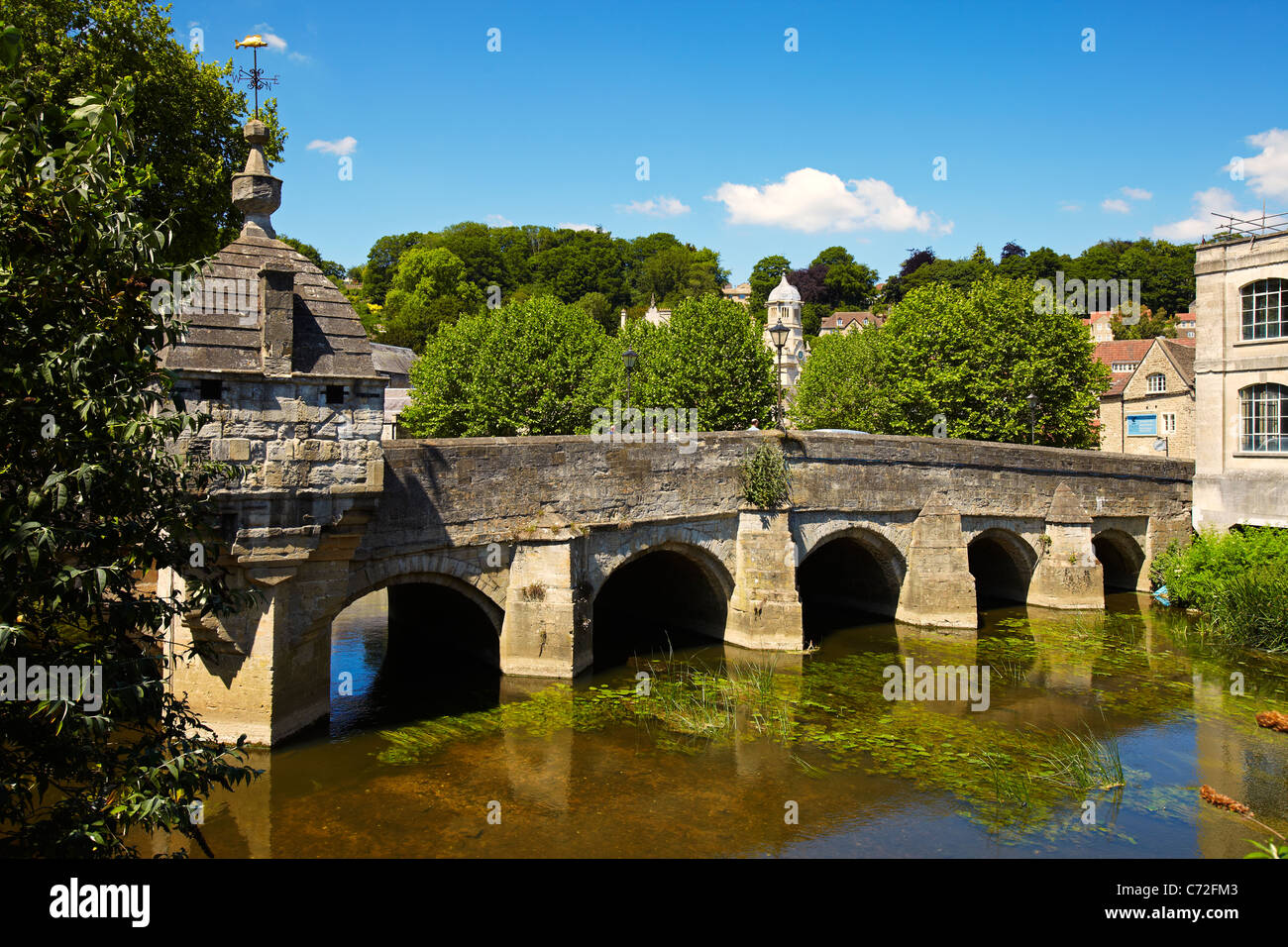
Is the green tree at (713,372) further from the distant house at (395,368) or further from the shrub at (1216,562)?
the shrub at (1216,562)

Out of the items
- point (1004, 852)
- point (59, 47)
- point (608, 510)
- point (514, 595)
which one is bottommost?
point (1004, 852)

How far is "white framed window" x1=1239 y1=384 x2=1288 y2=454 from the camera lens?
2156cm

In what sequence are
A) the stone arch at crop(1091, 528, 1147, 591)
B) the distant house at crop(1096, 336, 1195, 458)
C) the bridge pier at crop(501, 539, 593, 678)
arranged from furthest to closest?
the distant house at crop(1096, 336, 1195, 458) < the stone arch at crop(1091, 528, 1147, 591) < the bridge pier at crop(501, 539, 593, 678)

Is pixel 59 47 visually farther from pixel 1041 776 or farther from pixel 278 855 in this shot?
pixel 1041 776

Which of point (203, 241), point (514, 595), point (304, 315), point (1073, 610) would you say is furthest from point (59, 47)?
point (1073, 610)

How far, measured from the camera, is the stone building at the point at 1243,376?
21484 millimetres

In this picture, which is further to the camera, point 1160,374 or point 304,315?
point 1160,374

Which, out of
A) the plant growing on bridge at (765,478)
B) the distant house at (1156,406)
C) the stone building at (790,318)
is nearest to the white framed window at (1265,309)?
the plant growing on bridge at (765,478)

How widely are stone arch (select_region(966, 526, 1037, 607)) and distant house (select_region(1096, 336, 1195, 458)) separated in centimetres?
2053

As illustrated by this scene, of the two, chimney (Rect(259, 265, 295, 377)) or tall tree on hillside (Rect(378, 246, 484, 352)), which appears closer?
chimney (Rect(259, 265, 295, 377))

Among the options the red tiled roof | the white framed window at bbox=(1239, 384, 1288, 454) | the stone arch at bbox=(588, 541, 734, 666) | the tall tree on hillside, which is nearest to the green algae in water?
the stone arch at bbox=(588, 541, 734, 666)

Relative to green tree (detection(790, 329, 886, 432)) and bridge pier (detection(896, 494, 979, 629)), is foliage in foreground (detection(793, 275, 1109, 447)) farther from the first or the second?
bridge pier (detection(896, 494, 979, 629))

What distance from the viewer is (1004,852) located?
992cm

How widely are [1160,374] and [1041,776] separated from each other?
38.8 m
